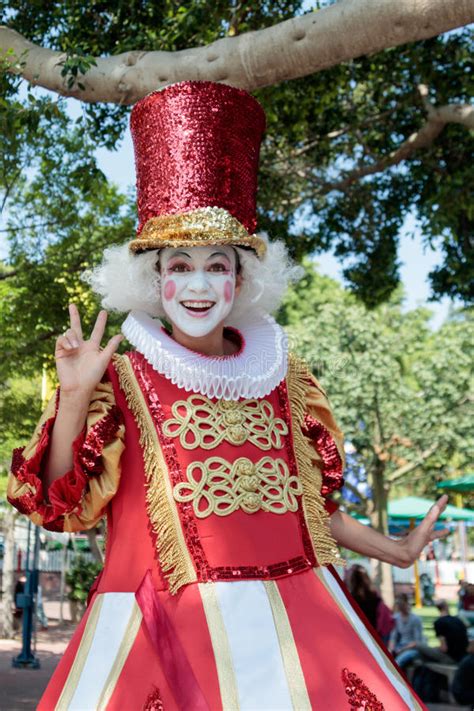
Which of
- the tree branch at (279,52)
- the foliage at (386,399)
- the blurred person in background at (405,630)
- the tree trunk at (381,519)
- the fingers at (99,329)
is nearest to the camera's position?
the fingers at (99,329)

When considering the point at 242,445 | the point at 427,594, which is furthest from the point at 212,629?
the point at 427,594

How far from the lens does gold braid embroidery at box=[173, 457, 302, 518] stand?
2.60 metres

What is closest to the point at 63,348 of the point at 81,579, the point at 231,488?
the point at 231,488

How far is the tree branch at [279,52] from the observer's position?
180 inches

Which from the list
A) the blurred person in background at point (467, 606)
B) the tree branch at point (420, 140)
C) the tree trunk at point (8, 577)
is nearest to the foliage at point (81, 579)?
the tree trunk at point (8, 577)

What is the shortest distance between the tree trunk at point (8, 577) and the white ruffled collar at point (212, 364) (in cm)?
1241

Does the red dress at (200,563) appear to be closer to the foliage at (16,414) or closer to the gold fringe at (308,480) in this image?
the gold fringe at (308,480)

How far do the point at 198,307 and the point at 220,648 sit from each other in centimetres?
99

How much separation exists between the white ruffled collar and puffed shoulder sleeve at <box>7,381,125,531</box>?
0.67ft

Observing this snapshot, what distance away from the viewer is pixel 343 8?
468 centimetres

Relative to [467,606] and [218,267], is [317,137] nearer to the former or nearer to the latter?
[467,606]

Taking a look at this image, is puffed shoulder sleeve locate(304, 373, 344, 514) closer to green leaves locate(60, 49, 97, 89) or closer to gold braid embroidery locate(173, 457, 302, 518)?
gold braid embroidery locate(173, 457, 302, 518)

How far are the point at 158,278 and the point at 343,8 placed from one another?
7.77ft

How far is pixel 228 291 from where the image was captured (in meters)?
2.88
